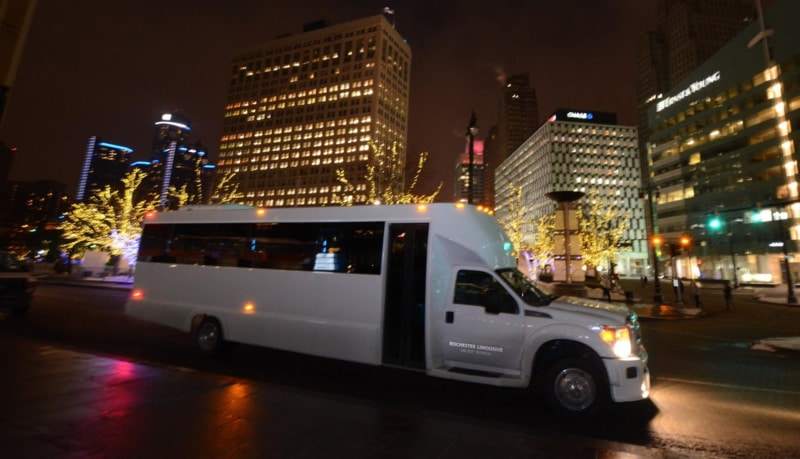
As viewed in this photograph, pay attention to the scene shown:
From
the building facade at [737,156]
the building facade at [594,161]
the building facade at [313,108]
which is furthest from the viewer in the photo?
the building facade at [313,108]

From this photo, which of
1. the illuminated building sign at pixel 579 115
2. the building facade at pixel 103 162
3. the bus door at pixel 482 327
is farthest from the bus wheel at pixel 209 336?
the building facade at pixel 103 162

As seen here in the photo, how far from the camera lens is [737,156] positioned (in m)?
67.2

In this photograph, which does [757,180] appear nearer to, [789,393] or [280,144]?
[789,393]

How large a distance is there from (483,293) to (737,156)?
8547cm

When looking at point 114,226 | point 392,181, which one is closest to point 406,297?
point 392,181

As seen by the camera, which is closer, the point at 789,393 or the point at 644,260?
the point at 789,393

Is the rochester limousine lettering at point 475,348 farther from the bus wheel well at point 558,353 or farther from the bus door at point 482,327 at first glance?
the bus wheel well at point 558,353

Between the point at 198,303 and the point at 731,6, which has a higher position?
the point at 731,6

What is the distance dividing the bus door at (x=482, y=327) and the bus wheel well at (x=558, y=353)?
32 cm

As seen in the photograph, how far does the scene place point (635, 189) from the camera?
128750 mm

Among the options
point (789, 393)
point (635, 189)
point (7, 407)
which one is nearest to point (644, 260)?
point (635, 189)

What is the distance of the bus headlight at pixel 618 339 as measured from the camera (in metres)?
5.48

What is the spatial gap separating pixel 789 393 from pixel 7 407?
12823 mm

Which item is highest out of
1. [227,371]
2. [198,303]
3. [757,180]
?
[757,180]
